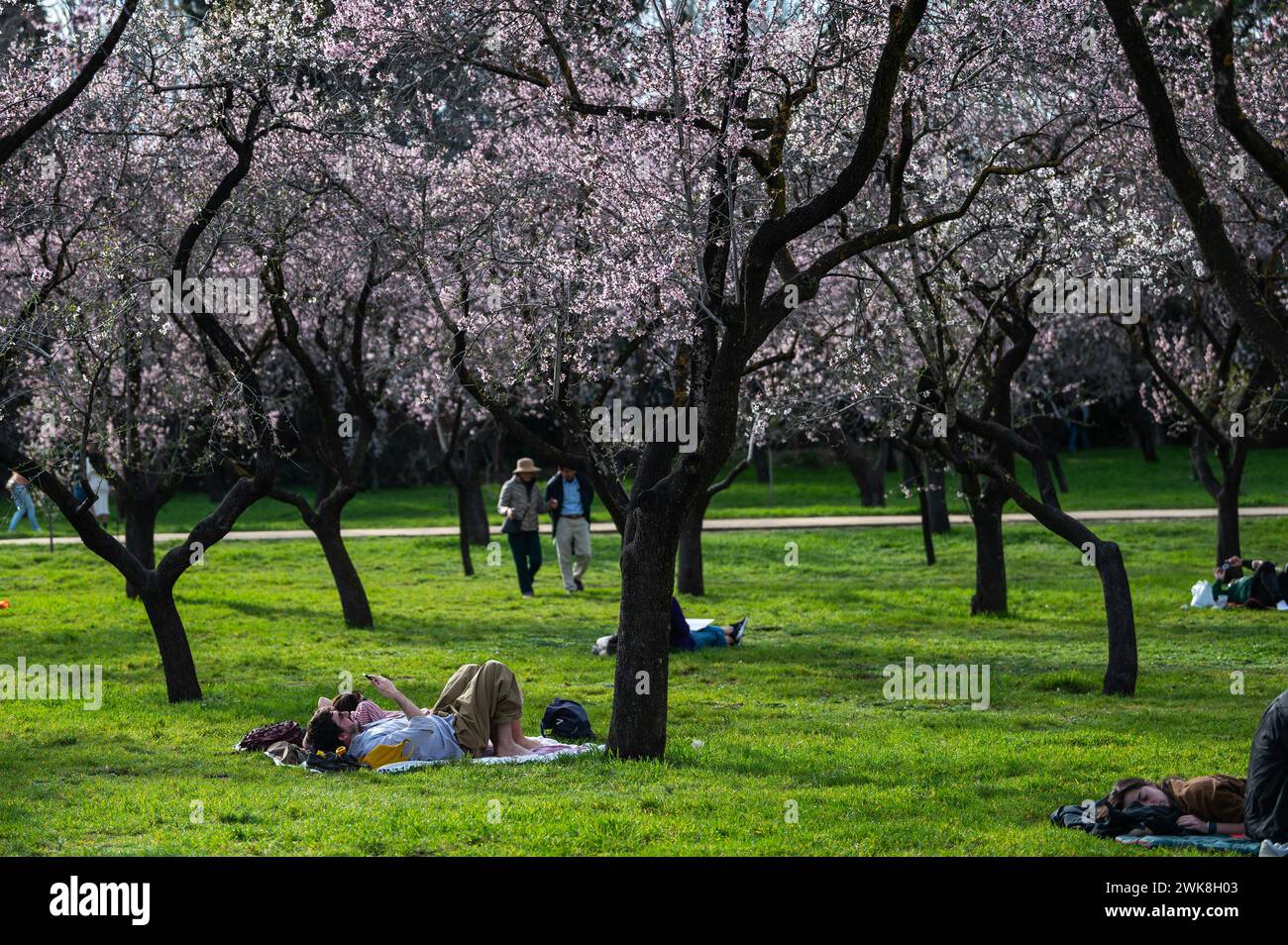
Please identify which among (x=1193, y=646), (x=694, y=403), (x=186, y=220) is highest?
(x=186, y=220)

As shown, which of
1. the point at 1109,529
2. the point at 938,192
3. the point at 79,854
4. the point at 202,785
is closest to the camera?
the point at 79,854

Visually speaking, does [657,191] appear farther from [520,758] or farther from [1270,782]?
[1270,782]

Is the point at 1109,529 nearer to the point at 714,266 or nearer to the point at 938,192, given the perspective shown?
the point at 938,192

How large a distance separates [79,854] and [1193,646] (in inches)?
485

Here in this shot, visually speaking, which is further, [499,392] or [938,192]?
[499,392]

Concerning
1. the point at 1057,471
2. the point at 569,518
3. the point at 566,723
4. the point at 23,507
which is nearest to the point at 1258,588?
the point at 569,518

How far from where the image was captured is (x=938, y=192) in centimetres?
1512

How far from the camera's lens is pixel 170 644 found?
12953 mm

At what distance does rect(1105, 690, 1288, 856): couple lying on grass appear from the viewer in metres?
7.75

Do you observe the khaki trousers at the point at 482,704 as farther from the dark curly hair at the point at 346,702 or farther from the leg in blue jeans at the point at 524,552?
the leg in blue jeans at the point at 524,552

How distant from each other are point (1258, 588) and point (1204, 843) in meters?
12.5

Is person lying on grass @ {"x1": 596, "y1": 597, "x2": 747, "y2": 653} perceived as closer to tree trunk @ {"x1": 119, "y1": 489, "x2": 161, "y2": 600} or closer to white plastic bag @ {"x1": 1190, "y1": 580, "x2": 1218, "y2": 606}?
white plastic bag @ {"x1": 1190, "y1": 580, "x2": 1218, "y2": 606}
